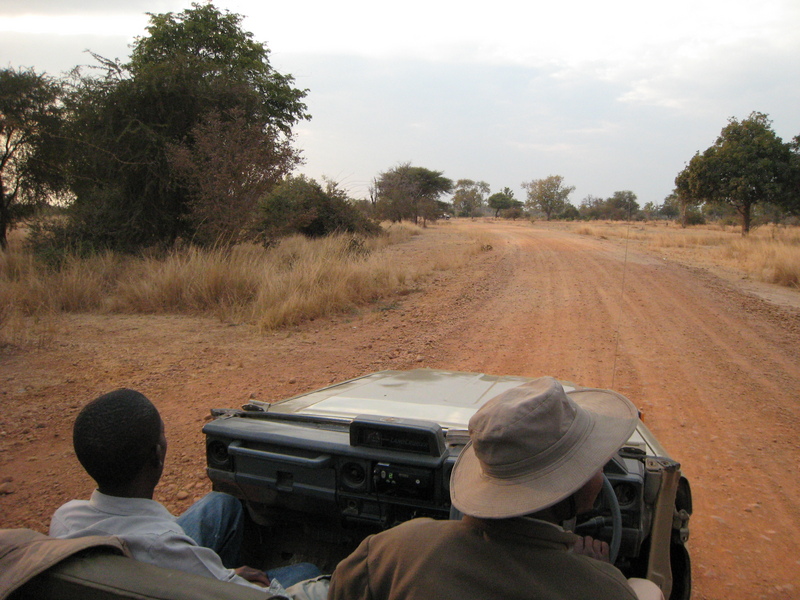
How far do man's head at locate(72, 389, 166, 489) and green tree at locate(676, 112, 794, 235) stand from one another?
96.7ft

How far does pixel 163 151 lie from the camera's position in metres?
13.1

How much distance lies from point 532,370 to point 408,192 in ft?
118

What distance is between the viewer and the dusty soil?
3639mm

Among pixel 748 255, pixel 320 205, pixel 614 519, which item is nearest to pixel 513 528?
pixel 614 519

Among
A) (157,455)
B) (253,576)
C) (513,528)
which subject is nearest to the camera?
(513,528)

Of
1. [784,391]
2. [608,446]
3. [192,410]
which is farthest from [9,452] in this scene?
[784,391]

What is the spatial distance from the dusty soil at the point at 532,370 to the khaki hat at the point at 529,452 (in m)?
2.09

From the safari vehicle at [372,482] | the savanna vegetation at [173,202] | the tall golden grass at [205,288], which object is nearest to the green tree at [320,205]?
the savanna vegetation at [173,202]

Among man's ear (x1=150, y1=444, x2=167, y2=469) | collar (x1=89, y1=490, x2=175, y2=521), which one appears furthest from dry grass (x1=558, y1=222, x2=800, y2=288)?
collar (x1=89, y1=490, x2=175, y2=521)

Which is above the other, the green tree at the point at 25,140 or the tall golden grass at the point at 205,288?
the green tree at the point at 25,140

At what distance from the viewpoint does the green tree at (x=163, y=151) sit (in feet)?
40.6

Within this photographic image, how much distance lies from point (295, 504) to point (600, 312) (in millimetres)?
8053

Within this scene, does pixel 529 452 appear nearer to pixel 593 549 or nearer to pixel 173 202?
pixel 593 549

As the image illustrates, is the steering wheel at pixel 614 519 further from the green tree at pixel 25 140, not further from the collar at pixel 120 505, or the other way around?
the green tree at pixel 25 140
